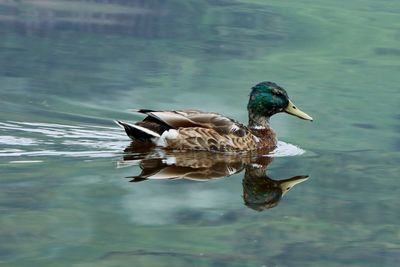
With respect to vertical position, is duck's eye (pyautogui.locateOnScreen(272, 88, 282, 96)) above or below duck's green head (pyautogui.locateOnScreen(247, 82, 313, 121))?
above

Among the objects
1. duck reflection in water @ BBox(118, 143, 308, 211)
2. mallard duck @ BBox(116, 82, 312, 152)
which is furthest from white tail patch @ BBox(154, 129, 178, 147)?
duck reflection in water @ BBox(118, 143, 308, 211)

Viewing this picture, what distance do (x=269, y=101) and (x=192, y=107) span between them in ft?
4.75

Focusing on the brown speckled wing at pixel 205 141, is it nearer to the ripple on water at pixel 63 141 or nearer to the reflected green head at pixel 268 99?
the ripple on water at pixel 63 141

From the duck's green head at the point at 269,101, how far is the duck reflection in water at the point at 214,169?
0.90 m

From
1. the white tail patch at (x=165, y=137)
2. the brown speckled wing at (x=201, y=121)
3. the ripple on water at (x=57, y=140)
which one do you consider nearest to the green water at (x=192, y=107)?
the ripple on water at (x=57, y=140)

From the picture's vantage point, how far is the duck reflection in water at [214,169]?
10758 mm

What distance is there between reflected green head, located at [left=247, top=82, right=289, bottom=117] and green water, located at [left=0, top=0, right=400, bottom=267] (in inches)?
16.3

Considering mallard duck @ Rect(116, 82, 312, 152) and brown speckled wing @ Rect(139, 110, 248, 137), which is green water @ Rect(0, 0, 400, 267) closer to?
mallard duck @ Rect(116, 82, 312, 152)

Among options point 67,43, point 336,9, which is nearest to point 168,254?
point 67,43

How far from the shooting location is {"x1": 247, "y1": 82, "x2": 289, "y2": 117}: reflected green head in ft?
43.6

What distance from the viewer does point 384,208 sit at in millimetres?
10547

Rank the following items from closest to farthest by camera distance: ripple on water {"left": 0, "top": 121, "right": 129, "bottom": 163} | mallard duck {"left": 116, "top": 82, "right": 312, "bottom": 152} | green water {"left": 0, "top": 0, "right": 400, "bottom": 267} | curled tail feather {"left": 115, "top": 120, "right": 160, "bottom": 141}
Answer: green water {"left": 0, "top": 0, "right": 400, "bottom": 267} < ripple on water {"left": 0, "top": 121, "right": 129, "bottom": 163} < curled tail feather {"left": 115, "top": 120, "right": 160, "bottom": 141} < mallard duck {"left": 116, "top": 82, "right": 312, "bottom": 152}

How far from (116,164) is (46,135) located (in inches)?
45.7

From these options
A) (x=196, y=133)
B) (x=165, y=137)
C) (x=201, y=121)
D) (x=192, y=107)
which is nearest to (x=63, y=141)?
(x=165, y=137)
